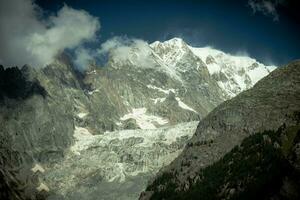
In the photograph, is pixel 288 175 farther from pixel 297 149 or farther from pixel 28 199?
pixel 28 199

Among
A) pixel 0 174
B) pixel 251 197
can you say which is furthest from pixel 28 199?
pixel 251 197

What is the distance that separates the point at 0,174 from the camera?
643ft

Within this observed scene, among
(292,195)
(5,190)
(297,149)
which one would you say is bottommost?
(292,195)

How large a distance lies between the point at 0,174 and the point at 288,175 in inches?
4387

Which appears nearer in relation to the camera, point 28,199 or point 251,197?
point 28,199

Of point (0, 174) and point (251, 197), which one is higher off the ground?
point (0, 174)

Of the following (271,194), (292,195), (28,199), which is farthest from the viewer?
(28,199)

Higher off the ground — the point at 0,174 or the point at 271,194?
the point at 0,174

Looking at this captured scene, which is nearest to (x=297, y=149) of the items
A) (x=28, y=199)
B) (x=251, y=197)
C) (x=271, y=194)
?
(x=271, y=194)

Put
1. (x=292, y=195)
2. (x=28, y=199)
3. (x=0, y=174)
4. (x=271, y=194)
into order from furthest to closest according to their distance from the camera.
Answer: (x=0, y=174), (x=28, y=199), (x=271, y=194), (x=292, y=195)

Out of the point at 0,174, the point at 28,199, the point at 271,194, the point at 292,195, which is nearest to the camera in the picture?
the point at 292,195

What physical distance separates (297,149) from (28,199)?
88.6 metres

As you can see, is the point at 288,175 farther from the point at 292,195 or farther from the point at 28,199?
the point at 28,199

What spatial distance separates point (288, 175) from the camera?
395ft
